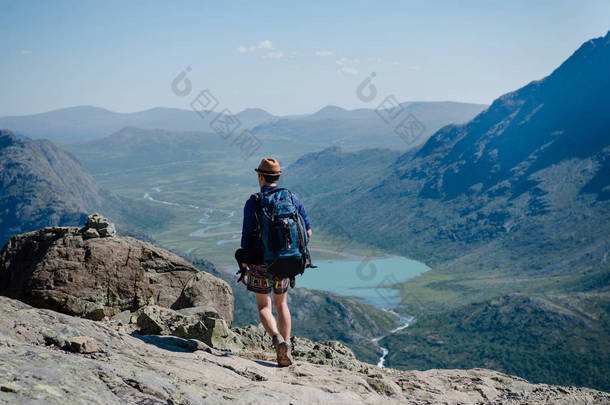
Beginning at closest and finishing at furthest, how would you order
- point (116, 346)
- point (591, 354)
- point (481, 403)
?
point (116, 346) < point (481, 403) < point (591, 354)

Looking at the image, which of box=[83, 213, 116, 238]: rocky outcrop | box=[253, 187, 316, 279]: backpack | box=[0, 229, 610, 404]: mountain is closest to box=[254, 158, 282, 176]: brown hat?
box=[253, 187, 316, 279]: backpack

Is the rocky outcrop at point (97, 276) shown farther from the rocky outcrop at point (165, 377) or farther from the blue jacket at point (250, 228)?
the blue jacket at point (250, 228)

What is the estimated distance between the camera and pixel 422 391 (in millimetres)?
13297

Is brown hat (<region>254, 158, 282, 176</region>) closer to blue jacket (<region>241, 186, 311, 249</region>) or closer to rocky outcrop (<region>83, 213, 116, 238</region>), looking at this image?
blue jacket (<region>241, 186, 311, 249</region>)

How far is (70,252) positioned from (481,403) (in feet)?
41.4

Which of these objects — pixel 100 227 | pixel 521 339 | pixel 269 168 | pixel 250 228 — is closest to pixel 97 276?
pixel 100 227

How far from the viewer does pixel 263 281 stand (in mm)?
11484

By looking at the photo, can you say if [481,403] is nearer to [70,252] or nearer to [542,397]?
[542,397]

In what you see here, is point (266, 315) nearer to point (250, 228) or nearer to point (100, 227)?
point (250, 228)

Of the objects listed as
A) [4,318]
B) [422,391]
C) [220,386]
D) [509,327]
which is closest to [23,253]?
[4,318]

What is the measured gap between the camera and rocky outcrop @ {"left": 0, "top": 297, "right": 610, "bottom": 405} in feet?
24.7

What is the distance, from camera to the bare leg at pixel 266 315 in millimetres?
11555

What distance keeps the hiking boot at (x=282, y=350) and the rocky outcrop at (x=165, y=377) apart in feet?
0.58

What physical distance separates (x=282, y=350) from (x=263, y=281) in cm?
166
